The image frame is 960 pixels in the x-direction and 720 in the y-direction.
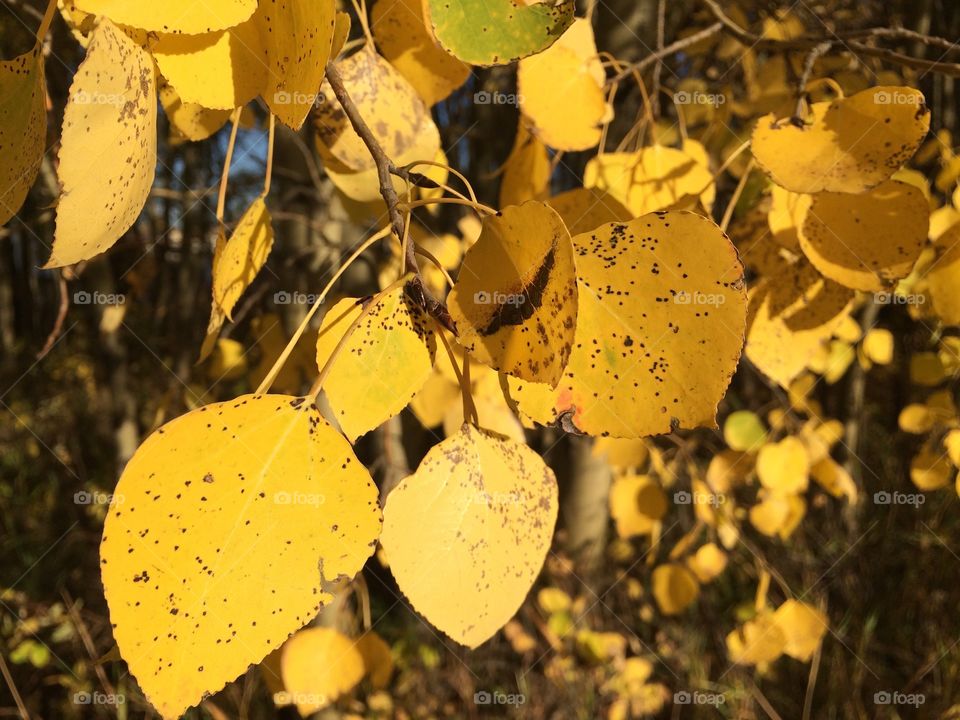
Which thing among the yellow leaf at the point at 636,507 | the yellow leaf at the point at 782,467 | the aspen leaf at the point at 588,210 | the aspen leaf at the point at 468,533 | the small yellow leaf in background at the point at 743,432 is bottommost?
the yellow leaf at the point at 636,507

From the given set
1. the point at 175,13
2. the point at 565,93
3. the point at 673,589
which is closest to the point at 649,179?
the point at 565,93

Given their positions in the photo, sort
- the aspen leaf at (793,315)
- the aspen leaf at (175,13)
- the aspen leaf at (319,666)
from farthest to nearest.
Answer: the aspen leaf at (319,666), the aspen leaf at (793,315), the aspen leaf at (175,13)

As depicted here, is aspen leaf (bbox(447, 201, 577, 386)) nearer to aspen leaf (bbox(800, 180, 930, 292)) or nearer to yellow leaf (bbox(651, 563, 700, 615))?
aspen leaf (bbox(800, 180, 930, 292))

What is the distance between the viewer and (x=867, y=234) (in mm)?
395

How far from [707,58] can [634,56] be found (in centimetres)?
34

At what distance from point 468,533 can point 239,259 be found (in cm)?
17

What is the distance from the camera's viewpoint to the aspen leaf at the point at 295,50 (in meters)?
0.22

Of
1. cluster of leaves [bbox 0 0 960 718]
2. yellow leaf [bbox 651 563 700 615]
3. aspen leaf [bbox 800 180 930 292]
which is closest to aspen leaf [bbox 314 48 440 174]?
cluster of leaves [bbox 0 0 960 718]

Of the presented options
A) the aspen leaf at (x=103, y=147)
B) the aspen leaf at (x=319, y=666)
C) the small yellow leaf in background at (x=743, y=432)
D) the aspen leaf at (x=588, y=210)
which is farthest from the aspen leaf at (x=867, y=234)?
the small yellow leaf in background at (x=743, y=432)

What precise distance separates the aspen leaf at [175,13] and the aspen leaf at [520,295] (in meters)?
0.10

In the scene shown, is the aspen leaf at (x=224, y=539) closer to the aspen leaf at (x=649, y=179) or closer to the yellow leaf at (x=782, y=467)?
the aspen leaf at (x=649, y=179)

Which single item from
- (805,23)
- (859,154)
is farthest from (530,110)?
(805,23)

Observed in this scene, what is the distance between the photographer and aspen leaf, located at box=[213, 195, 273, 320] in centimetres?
33

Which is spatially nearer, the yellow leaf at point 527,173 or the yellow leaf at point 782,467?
the yellow leaf at point 527,173
